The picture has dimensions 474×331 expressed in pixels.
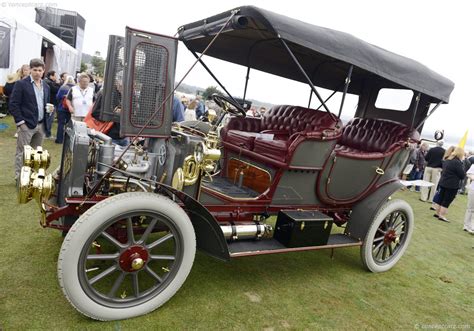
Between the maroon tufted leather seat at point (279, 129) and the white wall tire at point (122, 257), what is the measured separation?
1.21m

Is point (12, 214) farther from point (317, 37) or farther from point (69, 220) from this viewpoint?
point (317, 37)

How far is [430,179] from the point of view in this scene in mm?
8695

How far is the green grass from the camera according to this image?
2340 millimetres

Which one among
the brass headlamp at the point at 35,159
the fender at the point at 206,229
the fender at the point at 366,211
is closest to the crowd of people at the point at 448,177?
the fender at the point at 366,211

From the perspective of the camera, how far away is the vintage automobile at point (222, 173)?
235cm

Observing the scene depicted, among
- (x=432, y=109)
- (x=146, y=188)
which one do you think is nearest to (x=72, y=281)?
(x=146, y=188)

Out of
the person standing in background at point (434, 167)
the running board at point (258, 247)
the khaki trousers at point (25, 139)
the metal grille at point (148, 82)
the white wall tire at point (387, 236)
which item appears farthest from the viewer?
the person standing in background at point (434, 167)

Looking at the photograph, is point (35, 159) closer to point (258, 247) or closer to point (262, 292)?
point (258, 247)

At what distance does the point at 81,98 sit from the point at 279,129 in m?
3.54

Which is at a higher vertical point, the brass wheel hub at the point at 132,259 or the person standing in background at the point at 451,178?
the person standing in background at the point at 451,178

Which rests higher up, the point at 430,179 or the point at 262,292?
the point at 430,179

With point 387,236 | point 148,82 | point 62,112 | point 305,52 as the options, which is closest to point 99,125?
point 148,82

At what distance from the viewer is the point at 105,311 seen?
7.33 ft

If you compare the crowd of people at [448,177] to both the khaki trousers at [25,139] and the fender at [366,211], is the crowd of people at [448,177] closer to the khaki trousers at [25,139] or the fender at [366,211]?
the fender at [366,211]
